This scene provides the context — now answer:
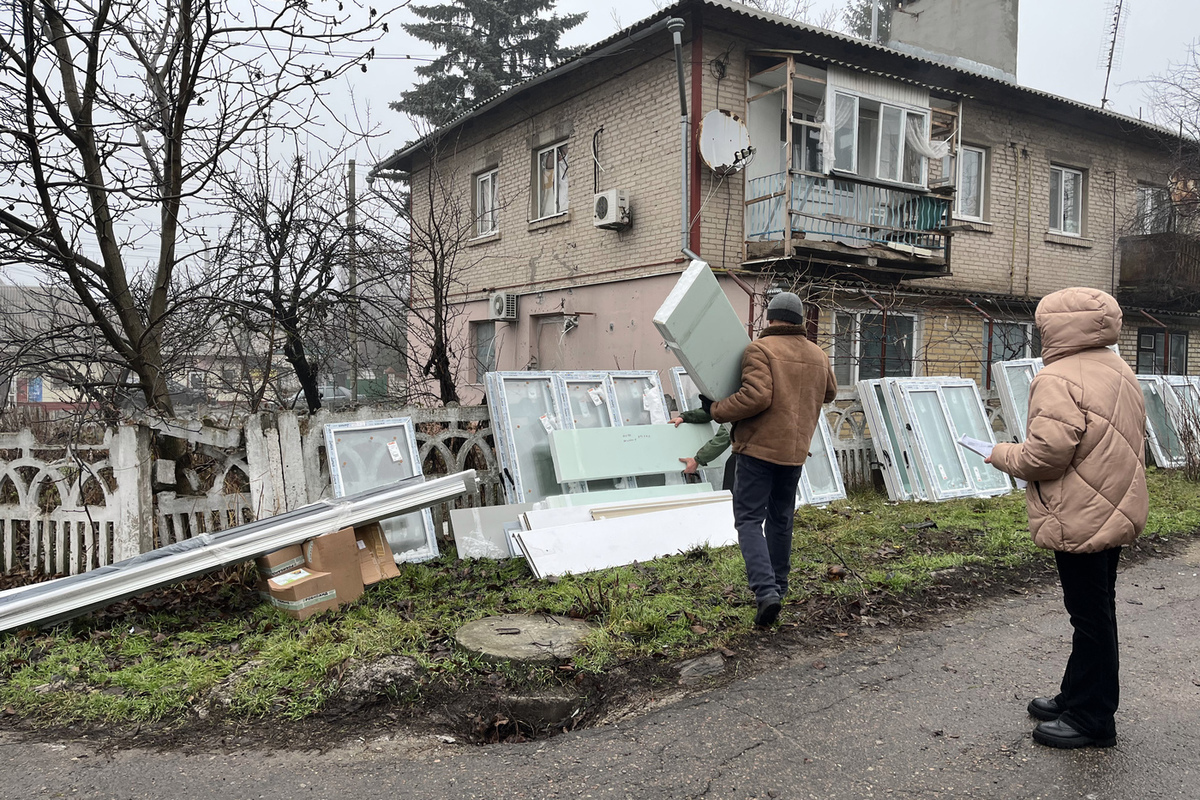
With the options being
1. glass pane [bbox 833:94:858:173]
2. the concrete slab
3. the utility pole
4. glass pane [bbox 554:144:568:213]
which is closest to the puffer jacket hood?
the concrete slab

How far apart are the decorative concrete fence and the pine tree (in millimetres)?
20477

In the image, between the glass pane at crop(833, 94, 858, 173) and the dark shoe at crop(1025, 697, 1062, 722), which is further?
the glass pane at crop(833, 94, 858, 173)

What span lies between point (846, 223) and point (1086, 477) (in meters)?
9.05

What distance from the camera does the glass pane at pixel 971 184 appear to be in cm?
1377

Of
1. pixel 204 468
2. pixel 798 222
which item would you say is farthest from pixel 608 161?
pixel 204 468

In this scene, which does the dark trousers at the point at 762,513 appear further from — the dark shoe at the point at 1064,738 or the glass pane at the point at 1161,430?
the glass pane at the point at 1161,430

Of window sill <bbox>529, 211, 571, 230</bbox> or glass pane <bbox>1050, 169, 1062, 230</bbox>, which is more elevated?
glass pane <bbox>1050, 169, 1062, 230</bbox>

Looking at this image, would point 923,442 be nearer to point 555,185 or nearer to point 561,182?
point 561,182

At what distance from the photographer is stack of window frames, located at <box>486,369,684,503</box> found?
6129 mm

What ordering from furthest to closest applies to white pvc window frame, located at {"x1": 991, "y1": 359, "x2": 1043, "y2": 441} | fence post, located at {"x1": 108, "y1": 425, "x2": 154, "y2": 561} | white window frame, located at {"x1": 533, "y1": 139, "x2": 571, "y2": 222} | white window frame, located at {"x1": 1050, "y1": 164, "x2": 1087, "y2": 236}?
white window frame, located at {"x1": 1050, "y1": 164, "x2": 1087, "y2": 236}, white window frame, located at {"x1": 533, "y1": 139, "x2": 571, "y2": 222}, white pvc window frame, located at {"x1": 991, "y1": 359, "x2": 1043, "y2": 441}, fence post, located at {"x1": 108, "y1": 425, "x2": 154, "y2": 561}

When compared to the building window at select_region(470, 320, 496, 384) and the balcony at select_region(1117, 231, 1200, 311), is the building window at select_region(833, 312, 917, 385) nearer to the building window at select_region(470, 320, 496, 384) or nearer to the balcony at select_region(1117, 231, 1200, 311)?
the balcony at select_region(1117, 231, 1200, 311)

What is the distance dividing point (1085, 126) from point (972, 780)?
52.2 ft

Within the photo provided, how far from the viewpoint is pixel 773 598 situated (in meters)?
3.95

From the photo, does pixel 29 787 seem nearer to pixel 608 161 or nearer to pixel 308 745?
pixel 308 745
